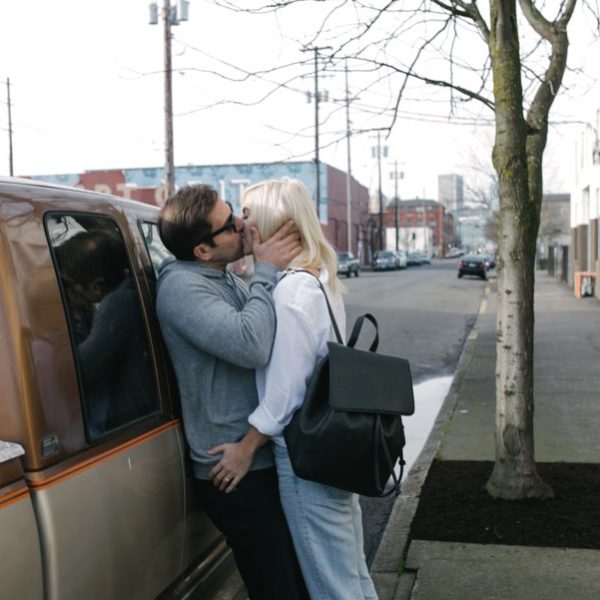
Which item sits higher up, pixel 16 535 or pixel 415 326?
pixel 16 535

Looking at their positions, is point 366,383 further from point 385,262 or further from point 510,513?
point 385,262

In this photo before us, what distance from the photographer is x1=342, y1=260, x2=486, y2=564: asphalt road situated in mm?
6211

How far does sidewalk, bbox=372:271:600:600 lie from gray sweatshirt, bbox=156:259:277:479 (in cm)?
189

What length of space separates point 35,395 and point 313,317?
0.87m

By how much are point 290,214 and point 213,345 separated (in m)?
0.50

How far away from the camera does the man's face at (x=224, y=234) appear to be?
8.79 ft

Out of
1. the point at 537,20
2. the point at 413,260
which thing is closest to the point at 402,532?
the point at 537,20

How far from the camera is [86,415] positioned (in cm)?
238

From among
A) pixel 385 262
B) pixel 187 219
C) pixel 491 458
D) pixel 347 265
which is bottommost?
pixel 491 458

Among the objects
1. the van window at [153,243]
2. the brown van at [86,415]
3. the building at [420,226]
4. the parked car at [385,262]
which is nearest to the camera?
the brown van at [86,415]

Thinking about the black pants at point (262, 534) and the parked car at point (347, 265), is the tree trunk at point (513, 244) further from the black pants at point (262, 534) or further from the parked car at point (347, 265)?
the parked car at point (347, 265)

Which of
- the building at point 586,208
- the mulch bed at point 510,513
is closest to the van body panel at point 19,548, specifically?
the mulch bed at point 510,513

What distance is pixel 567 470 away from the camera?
240 inches

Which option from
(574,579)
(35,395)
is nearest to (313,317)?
(35,395)
